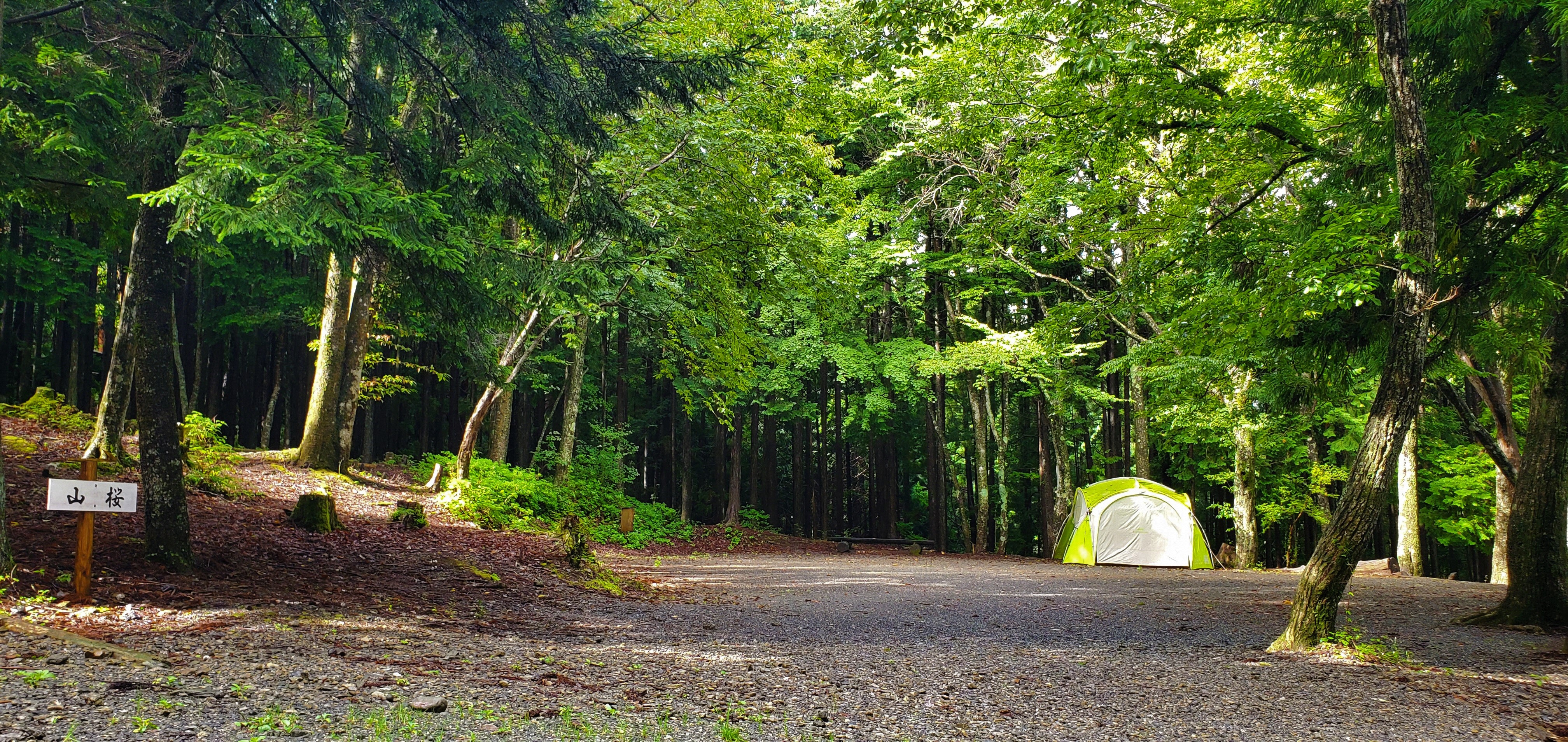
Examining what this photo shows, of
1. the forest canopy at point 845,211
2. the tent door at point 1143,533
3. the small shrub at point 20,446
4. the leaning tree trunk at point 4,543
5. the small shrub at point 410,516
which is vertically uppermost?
the forest canopy at point 845,211

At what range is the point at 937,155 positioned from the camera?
760 inches

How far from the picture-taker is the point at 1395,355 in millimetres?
6172

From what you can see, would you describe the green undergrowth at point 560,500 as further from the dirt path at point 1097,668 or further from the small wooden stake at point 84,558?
the small wooden stake at point 84,558

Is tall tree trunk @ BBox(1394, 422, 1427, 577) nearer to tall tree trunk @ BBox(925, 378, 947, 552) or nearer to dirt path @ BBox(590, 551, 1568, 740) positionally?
dirt path @ BBox(590, 551, 1568, 740)

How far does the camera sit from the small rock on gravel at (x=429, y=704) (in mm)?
3844

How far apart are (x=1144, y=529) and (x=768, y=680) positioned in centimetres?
1541

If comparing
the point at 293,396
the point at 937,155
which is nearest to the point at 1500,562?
the point at 937,155

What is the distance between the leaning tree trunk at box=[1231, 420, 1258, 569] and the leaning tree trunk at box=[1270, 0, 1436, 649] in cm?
1257

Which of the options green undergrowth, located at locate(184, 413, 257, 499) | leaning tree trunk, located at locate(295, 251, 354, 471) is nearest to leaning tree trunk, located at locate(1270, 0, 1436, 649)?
green undergrowth, located at locate(184, 413, 257, 499)

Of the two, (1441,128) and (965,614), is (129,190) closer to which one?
(965,614)

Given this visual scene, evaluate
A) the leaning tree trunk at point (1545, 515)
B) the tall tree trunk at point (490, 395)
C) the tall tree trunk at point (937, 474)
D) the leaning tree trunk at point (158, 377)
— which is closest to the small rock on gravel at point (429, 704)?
the leaning tree trunk at point (158, 377)

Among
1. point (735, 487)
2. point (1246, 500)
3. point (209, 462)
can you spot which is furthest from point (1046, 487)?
point (209, 462)

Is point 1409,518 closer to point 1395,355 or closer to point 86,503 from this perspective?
point 1395,355

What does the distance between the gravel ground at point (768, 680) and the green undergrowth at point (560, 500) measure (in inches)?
228
